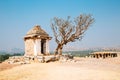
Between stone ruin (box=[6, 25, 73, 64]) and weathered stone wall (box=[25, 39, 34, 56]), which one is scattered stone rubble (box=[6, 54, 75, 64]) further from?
weathered stone wall (box=[25, 39, 34, 56])

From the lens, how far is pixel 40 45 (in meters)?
29.5

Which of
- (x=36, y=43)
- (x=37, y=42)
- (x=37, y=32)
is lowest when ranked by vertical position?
(x=36, y=43)

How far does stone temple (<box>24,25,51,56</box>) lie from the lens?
1149 inches

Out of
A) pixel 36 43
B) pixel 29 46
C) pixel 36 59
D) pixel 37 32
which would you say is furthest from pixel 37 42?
pixel 36 59

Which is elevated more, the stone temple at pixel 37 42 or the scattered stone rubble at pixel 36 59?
the stone temple at pixel 37 42

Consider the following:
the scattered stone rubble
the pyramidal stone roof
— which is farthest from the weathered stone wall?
the scattered stone rubble

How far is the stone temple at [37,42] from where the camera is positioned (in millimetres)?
29188

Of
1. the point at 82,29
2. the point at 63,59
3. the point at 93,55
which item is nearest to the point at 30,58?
the point at 63,59

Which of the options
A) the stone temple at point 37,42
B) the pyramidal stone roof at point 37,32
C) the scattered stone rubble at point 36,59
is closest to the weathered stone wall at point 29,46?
the stone temple at point 37,42

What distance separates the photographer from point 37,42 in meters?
29.2

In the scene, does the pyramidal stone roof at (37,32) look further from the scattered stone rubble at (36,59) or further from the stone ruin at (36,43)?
the scattered stone rubble at (36,59)

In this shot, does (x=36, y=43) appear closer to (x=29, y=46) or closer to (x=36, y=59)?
(x=29, y=46)

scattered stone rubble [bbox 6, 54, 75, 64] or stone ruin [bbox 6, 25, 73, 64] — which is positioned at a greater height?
stone ruin [bbox 6, 25, 73, 64]

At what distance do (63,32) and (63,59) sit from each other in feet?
24.3
